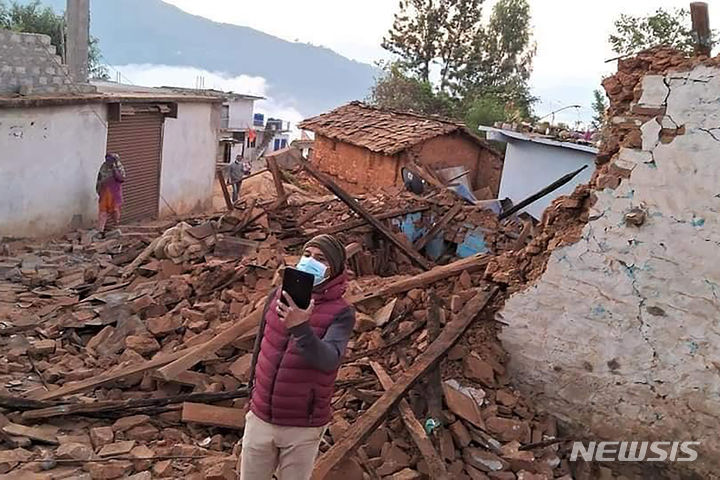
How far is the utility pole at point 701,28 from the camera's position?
4875 millimetres

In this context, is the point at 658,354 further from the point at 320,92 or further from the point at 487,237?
the point at 320,92

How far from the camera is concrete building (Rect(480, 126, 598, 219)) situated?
13.7 metres

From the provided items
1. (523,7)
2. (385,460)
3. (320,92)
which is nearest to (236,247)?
(385,460)

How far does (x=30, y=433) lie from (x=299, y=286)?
119 inches

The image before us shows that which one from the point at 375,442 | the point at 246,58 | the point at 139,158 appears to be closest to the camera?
A: the point at 375,442

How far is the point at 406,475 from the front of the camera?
4461 millimetres

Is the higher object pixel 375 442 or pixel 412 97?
pixel 412 97

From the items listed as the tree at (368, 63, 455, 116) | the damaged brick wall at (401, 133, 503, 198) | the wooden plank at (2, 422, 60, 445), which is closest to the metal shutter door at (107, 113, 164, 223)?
the damaged brick wall at (401, 133, 503, 198)

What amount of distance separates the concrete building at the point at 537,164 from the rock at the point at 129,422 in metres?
9.77

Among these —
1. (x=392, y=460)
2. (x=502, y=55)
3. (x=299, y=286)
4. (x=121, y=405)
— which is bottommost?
(x=121, y=405)

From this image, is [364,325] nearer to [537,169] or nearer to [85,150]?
[85,150]

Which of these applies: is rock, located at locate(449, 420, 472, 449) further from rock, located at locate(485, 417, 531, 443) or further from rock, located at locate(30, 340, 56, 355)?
rock, located at locate(30, 340, 56, 355)

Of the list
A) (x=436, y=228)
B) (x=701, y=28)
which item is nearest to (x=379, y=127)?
(x=436, y=228)

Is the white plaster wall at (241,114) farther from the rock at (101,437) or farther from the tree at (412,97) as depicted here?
the rock at (101,437)
